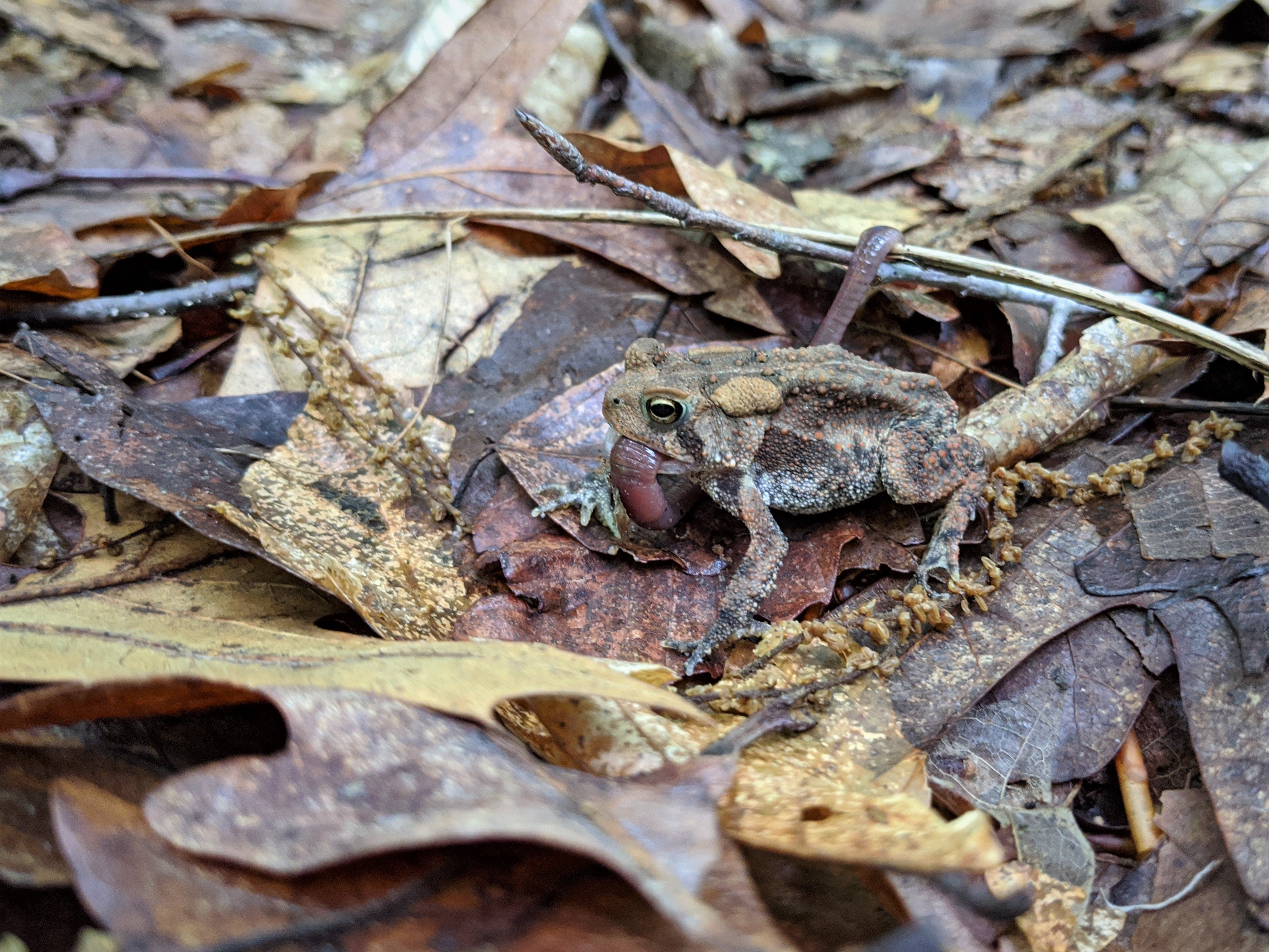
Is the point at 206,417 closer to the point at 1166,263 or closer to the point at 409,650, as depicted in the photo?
the point at 409,650

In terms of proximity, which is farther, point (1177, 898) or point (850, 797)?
point (1177, 898)

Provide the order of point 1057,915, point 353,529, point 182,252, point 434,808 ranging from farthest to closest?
1. point 182,252
2. point 353,529
3. point 1057,915
4. point 434,808

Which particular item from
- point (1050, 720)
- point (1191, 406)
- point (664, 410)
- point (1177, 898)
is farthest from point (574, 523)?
point (1191, 406)

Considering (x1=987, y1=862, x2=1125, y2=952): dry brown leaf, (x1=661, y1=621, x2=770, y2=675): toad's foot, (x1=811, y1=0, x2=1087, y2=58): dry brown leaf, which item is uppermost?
(x1=811, y1=0, x2=1087, y2=58): dry brown leaf

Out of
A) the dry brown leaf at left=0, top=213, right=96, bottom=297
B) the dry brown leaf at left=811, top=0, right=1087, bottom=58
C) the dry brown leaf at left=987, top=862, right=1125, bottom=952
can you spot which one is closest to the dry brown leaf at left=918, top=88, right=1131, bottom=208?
the dry brown leaf at left=811, top=0, right=1087, bottom=58

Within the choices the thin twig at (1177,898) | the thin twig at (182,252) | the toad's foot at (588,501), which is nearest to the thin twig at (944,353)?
the toad's foot at (588,501)

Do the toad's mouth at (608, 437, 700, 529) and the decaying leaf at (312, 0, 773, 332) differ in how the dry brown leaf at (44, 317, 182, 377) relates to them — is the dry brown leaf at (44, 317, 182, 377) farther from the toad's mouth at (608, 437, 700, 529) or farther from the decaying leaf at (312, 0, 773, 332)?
the toad's mouth at (608, 437, 700, 529)

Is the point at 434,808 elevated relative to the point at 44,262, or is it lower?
lower

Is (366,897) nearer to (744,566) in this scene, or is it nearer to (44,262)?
(744,566)

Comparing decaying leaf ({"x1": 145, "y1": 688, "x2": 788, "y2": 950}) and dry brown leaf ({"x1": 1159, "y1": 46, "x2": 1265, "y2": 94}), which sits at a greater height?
dry brown leaf ({"x1": 1159, "y1": 46, "x2": 1265, "y2": 94})
